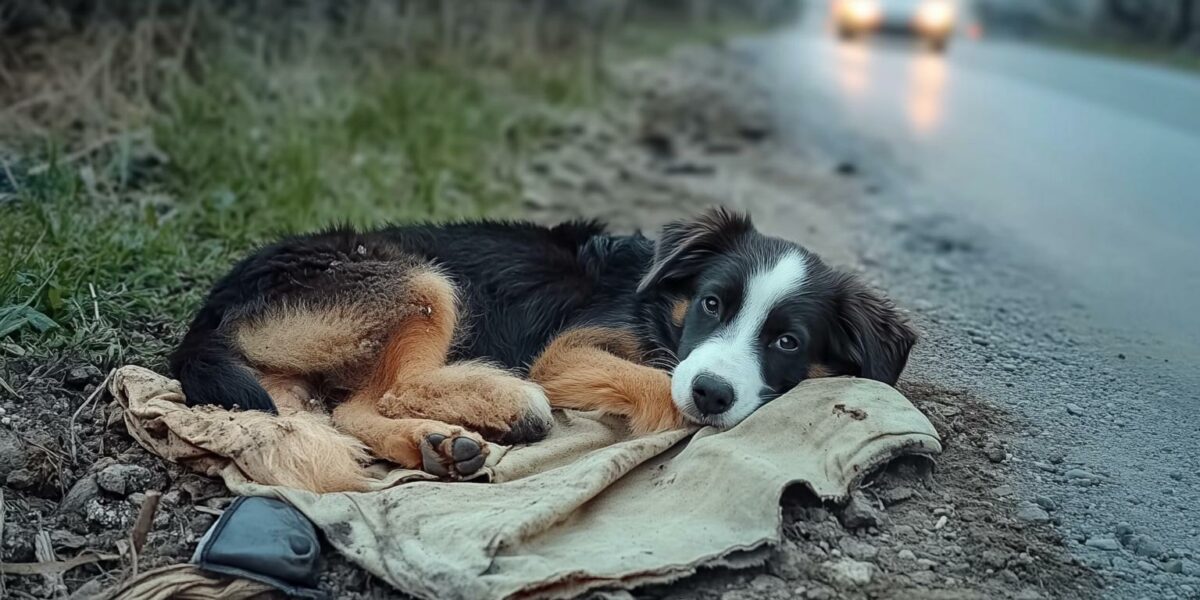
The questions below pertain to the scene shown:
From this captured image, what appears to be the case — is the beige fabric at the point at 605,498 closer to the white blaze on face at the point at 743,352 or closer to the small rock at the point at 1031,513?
the white blaze on face at the point at 743,352

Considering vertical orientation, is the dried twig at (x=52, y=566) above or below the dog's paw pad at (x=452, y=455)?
below

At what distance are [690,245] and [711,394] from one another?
89cm

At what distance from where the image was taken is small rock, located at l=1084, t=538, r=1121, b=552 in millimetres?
3518

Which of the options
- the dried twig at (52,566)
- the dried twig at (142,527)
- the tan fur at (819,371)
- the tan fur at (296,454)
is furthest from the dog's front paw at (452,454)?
the tan fur at (819,371)

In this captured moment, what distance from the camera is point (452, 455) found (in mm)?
3955

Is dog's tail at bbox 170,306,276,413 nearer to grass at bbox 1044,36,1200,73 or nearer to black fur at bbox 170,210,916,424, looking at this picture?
black fur at bbox 170,210,916,424

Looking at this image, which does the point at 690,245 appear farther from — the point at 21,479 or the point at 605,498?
the point at 21,479

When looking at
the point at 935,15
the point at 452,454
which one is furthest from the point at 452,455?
the point at 935,15

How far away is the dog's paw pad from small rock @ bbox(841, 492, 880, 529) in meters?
1.26

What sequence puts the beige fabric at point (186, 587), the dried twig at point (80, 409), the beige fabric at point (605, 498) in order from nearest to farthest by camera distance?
the beige fabric at point (186, 587), the beige fabric at point (605, 498), the dried twig at point (80, 409)

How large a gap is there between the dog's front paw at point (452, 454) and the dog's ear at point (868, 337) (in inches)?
60.5

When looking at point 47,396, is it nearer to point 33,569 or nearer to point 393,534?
point 33,569

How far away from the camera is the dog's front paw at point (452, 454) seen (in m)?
3.96

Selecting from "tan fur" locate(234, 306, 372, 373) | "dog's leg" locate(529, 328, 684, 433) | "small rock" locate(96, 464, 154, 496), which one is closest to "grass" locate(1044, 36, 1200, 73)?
"dog's leg" locate(529, 328, 684, 433)
